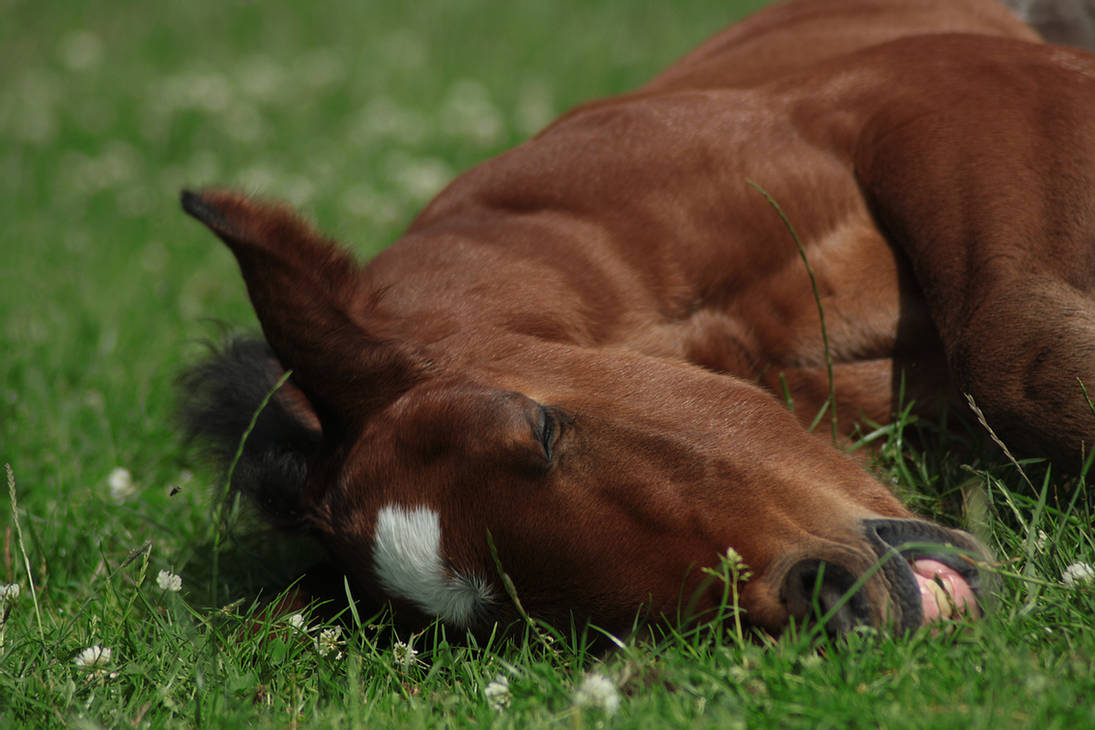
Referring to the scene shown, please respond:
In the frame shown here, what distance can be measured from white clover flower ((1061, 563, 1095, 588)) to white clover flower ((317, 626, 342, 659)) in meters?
1.50

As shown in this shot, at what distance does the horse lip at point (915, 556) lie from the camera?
1.90 m

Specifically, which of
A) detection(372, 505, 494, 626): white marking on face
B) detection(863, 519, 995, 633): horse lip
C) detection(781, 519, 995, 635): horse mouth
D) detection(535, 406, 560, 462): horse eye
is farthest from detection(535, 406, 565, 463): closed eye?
detection(863, 519, 995, 633): horse lip

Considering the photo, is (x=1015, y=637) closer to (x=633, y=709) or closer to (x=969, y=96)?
(x=633, y=709)

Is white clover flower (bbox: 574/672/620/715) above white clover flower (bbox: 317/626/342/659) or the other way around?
above

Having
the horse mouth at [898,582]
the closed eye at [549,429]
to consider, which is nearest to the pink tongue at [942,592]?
the horse mouth at [898,582]

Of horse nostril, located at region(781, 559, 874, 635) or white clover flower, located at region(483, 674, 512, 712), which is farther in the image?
white clover flower, located at region(483, 674, 512, 712)

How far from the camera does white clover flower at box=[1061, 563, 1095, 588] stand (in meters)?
1.97

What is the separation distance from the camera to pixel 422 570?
6.92 feet

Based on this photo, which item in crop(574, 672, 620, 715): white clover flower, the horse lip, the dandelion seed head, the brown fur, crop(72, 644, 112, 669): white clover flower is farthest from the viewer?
the dandelion seed head

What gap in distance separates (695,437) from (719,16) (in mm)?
8522

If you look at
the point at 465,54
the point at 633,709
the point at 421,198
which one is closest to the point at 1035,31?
the point at 421,198

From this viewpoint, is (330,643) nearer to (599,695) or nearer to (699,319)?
(599,695)

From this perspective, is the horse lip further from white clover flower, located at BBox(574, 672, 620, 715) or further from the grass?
white clover flower, located at BBox(574, 672, 620, 715)

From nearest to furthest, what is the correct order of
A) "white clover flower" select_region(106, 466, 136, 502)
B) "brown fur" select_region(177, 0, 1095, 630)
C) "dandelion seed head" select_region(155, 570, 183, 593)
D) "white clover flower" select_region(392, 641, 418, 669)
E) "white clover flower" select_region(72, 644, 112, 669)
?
1. "brown fur" select_region(177, 0, 1095, 630)
2. "white clover flower" select_region(392, 641, 418, 669)
3. "white clover flower" select_region(72, 644, 112, 669)
4. "dandelion seed head" select_region(155, 570, 183, 593)
5. "white clover flower" select_region(106, 466, 136, 502)
